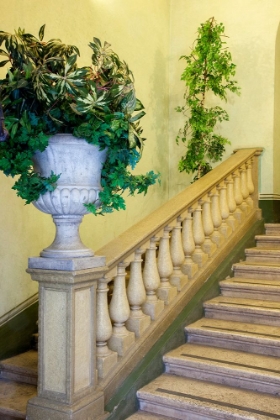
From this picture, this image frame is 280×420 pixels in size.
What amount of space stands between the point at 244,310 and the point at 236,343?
0.37 meters

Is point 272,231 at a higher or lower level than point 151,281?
higher

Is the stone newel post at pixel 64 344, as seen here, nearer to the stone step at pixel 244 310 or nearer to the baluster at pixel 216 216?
the stone step at pixel 244 310

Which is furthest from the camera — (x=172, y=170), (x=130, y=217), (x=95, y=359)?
(x=172, y=170)

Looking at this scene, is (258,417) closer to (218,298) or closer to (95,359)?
(95,359)

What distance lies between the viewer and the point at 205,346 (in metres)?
3.58

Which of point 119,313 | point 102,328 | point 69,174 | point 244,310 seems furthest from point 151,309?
point 69,174

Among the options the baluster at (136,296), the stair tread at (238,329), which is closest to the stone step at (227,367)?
the stair tread at (238,329)

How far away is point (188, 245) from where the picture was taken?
12.7ft

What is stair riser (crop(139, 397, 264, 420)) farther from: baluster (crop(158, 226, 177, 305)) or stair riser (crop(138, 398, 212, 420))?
baluster (crop(158, 226, 177, 305))

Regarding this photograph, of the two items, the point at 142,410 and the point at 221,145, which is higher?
the point at 221,145

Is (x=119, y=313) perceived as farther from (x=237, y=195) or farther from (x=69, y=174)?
(x=237, y=195)

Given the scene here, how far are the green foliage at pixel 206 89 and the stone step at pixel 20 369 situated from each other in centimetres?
303

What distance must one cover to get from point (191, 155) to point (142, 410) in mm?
3468

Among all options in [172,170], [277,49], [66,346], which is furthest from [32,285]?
[277,49]
